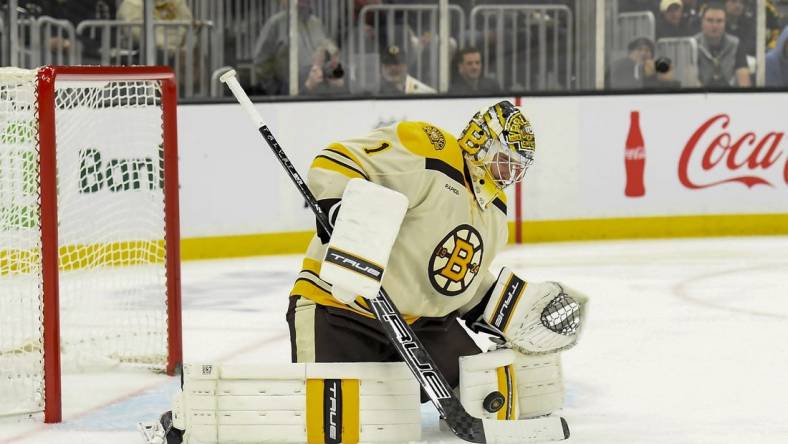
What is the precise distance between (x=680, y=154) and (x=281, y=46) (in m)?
1.98

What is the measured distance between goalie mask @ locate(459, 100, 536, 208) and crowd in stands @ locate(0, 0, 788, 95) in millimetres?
3474

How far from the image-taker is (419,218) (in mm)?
2977

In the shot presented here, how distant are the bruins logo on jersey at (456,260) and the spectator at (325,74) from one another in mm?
3704

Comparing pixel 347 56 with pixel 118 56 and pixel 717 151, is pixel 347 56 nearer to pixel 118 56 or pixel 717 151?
pixel 118 56

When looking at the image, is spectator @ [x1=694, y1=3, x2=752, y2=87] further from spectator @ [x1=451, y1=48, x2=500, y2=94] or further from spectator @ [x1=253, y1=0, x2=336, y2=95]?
spectator @ [x1=253, y1=0, x2=336, y2=95]

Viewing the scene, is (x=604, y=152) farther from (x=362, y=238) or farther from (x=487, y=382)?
(x=362, y=238)

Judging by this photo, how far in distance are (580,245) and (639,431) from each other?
3.62m

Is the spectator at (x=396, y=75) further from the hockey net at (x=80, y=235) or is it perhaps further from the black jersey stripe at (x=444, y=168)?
the black jersey stripe at (x=444, y=168)

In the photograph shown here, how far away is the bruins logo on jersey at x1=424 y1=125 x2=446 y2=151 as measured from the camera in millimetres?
3008

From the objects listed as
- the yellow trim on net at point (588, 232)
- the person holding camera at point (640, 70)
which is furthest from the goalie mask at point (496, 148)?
the person holding camera at point (640, 70)

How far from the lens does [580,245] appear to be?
264 inches

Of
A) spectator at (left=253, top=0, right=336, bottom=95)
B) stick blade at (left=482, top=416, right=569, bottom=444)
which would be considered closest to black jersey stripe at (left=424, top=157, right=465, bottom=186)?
stick blade at (left=482, top=416, right=569, bottom=444)

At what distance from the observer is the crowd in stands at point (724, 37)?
7.15 metres

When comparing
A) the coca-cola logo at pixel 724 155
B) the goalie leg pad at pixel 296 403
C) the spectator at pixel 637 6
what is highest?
the spectator at pixel 637 6
